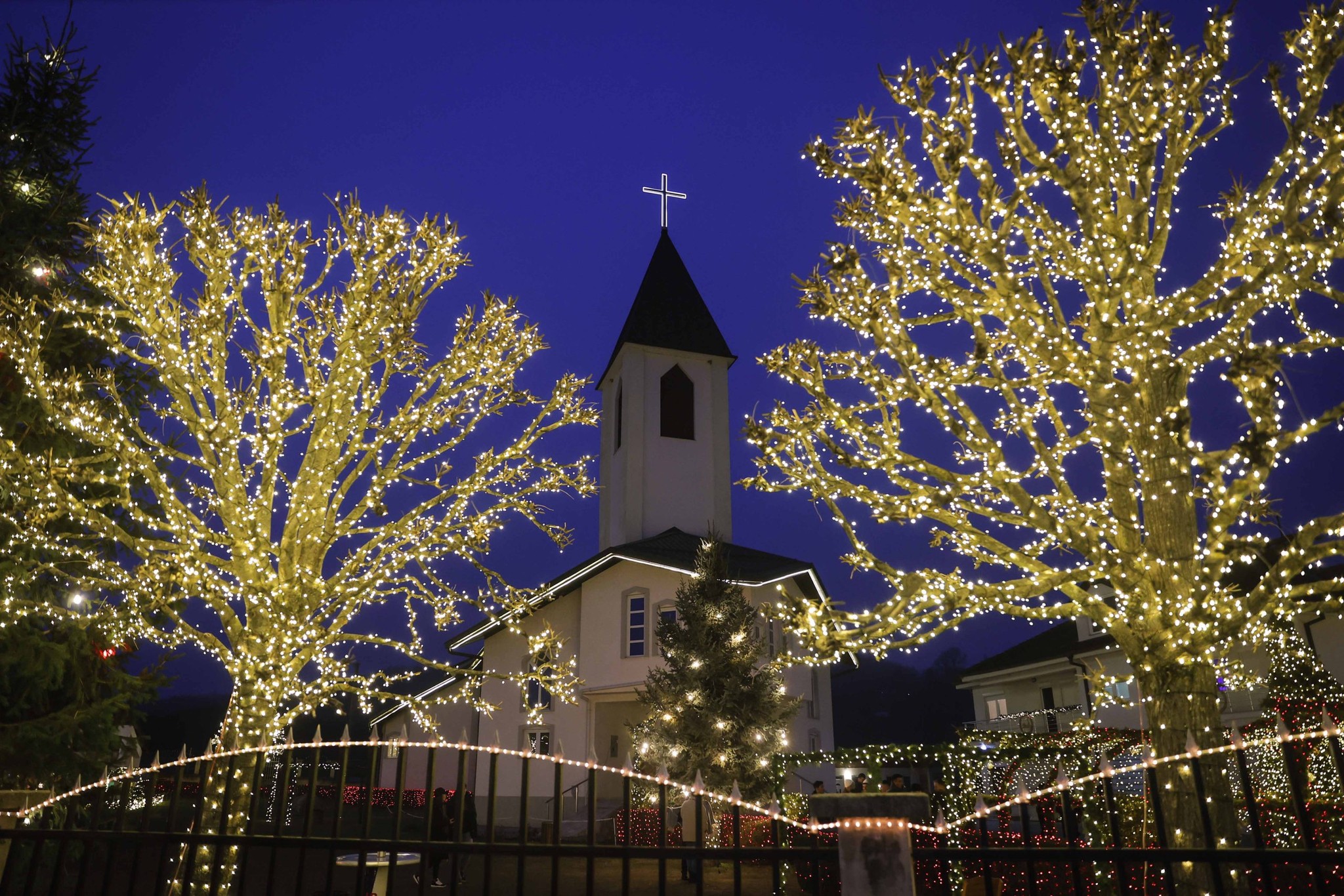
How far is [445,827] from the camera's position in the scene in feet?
35.4

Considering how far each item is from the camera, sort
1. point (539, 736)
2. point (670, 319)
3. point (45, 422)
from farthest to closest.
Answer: point (670, 319), point (539, 736), point (45, 422)

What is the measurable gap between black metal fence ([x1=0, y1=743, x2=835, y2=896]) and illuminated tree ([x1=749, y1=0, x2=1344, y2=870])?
12.3ft

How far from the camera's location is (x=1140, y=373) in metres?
8.15

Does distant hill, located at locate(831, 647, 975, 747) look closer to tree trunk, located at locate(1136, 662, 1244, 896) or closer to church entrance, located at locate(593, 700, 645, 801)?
church entrance, located at locate(593, 700, 645, 801)

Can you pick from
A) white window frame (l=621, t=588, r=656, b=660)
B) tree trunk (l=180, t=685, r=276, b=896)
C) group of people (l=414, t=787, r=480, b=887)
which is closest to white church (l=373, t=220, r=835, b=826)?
white window frame (l=621, t=588, r=656, b=660)

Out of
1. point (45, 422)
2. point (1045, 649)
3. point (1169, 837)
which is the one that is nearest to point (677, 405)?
point (1045, 649)

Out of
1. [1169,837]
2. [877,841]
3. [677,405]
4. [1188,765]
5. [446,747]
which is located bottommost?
[1169,837]

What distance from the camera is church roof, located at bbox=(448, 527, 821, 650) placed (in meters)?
25.1

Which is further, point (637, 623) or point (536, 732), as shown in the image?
point (536, 732)

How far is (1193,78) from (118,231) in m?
Result: 12.4

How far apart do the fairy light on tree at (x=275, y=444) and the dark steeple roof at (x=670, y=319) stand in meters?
23.1

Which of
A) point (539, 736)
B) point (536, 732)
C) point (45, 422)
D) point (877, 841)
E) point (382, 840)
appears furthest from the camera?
point (536, 732)

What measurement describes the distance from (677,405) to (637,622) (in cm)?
1131

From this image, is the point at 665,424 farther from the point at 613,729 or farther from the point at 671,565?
the point at 613,729
